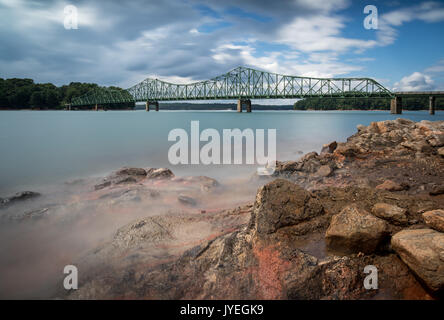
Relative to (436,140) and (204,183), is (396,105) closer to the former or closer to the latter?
(436,140)

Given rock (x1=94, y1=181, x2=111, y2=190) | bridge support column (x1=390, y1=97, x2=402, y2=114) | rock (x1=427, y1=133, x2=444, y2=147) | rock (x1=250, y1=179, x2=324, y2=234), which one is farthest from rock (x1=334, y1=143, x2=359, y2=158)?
bridge support column (x1=390, y1=97, x2=402, y2=114)

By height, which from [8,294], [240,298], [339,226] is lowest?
[8,294]

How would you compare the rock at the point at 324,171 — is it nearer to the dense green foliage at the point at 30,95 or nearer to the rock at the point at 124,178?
the rock at the point at 124,178

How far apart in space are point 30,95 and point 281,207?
12364 cm

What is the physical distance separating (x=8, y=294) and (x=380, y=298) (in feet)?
13.7

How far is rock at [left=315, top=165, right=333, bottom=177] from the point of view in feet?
24.7

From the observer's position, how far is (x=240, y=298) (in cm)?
279

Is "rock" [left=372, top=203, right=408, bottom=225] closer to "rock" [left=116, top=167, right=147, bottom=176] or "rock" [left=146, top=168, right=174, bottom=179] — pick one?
"rock" [left=146, top=168, right=174, bottom=179]

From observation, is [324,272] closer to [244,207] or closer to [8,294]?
[244,207]

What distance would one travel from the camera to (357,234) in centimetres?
315

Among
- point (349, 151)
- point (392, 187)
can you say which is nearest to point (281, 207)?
point (392, 187)

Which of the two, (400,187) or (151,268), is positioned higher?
(400,187)

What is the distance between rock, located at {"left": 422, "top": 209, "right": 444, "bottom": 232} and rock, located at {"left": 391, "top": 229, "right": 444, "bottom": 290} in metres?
0.36
